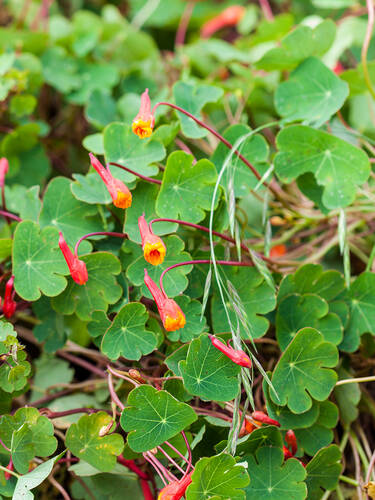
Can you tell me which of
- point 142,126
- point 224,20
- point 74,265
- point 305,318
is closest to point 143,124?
point 142,126

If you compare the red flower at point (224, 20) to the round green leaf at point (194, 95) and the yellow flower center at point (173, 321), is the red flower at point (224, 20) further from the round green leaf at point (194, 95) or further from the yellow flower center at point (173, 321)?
the yellow flower center at point (173, 321)

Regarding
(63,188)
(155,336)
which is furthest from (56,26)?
(155,336)

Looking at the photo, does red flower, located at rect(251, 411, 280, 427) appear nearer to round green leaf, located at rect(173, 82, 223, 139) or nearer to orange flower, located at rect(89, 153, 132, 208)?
orange flower, located at rect(89, 153, 132, 208)

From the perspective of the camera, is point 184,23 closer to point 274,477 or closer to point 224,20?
point 224,20

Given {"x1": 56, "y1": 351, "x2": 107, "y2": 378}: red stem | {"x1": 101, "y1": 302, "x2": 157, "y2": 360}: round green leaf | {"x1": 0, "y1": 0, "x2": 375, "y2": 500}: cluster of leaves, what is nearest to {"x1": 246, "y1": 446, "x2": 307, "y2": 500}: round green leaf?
{"x1": 0, "y1": 0, "x2": 375, "y2": 500}: cluster of leaves

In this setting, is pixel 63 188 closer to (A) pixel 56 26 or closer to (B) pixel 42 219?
(B) pixel 42 219

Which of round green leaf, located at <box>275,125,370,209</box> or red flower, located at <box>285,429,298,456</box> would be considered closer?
red flower, located at <box>285,429,298,456</box>

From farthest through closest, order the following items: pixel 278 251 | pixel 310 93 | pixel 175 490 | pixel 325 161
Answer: pixel 278 251
pixel 310 93
pixel 325 161
pixel 175 490
